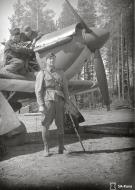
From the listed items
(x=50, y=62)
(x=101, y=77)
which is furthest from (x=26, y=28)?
(x=101, y=77)

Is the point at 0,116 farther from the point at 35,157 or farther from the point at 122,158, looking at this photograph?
the point at 122,158

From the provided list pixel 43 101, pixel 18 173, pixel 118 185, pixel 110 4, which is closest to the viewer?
pixel 118 185

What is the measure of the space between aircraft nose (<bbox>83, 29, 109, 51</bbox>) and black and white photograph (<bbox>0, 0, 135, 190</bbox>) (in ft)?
0.04

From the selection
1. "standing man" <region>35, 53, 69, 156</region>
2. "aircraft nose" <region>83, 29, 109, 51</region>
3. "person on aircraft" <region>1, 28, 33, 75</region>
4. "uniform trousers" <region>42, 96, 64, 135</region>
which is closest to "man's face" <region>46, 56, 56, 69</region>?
"standing man" <region>35, 53, 69, 156</region>

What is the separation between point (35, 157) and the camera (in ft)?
11.8

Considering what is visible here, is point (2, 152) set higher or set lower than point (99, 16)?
lower

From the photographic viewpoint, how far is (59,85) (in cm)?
372

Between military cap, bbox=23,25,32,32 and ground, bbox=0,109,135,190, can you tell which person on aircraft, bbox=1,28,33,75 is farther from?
ground, bbox=0,109,135,190

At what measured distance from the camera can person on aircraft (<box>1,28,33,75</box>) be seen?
464cm

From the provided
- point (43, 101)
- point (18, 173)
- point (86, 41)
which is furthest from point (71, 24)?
point (18, 173)

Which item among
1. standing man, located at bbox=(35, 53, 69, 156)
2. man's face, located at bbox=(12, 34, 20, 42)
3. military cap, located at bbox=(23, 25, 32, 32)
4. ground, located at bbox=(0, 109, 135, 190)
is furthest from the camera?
military cap, located at bbox=(23, 25, 32, 32)

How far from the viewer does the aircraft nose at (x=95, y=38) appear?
4.70 m

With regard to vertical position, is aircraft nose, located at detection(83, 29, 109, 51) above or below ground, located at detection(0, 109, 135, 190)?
above

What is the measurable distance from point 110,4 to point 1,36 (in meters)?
1.53
